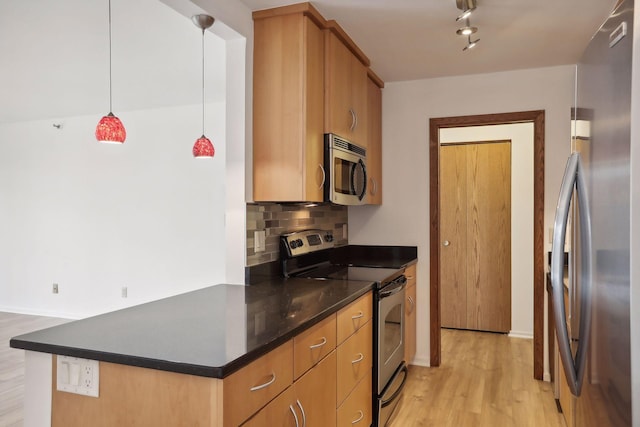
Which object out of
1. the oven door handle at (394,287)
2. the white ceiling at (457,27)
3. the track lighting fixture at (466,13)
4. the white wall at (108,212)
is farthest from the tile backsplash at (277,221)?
the white wall at (108,212)

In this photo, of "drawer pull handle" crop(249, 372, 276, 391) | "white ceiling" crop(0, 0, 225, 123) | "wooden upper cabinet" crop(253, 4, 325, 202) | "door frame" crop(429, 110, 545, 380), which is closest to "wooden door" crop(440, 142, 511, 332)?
"door frame" crop(429, 110, 545, 380)

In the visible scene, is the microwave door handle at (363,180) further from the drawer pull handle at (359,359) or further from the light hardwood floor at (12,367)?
the light hardwood floor at (12,367)

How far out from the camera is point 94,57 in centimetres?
346

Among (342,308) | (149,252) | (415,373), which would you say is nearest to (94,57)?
(149,252)

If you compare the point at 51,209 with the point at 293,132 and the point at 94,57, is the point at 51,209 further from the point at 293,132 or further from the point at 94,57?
the point at 293,132

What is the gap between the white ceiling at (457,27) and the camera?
2.40 meters

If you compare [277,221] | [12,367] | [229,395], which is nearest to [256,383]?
[229,395]

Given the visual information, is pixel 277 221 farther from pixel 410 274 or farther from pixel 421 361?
pixel 421 361

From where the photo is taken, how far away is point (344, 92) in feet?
9.36

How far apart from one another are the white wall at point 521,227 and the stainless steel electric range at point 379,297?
2.03 m

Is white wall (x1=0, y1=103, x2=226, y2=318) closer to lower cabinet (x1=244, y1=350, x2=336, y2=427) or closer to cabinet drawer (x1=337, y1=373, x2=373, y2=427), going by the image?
cabinet drawer (x1=337, y1=373, x2=373, y2=427)

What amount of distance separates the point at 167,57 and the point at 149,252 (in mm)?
2529

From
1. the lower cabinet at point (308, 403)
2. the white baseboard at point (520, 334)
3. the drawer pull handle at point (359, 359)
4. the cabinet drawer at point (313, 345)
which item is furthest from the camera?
the white baseboard at point (520, 334)

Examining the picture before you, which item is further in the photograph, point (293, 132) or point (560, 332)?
point (293, 132)
